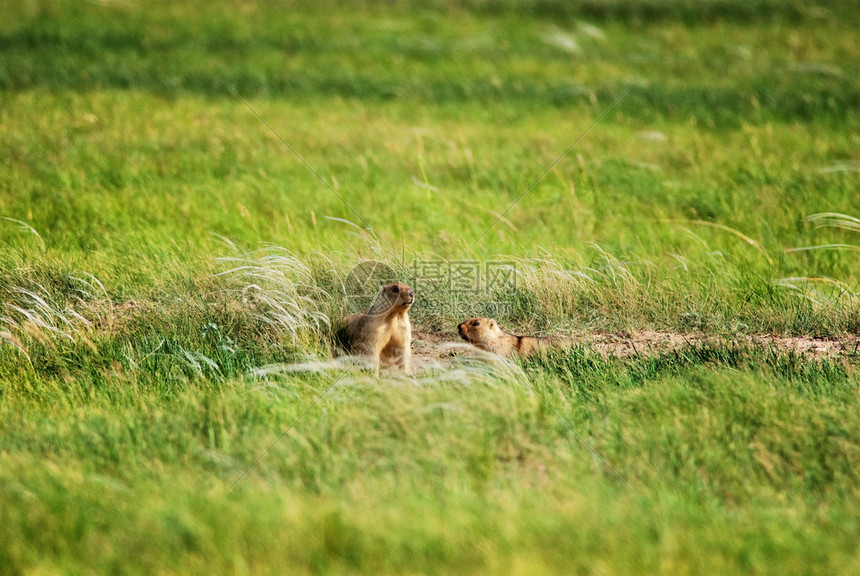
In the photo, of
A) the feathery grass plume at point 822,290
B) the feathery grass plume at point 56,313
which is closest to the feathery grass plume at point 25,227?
the feathery grass plume at point 56,313

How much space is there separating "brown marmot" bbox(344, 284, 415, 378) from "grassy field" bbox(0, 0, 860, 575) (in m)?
0.36

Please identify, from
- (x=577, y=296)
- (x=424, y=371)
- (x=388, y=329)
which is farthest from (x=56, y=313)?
(x=577, y=296)

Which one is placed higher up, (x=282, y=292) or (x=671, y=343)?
(x=282, y=292)

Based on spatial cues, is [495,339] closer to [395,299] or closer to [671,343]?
[395,299]

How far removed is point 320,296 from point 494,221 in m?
2.88

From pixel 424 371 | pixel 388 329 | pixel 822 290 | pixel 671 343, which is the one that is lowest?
pixel 822 290

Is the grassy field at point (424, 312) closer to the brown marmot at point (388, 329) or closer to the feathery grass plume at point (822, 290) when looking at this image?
the feathery grass plume at point (822, 290)

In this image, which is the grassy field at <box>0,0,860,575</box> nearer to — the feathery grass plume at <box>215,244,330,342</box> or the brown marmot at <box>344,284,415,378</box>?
the feathery grass plume at <box>215,244,330,342</box>

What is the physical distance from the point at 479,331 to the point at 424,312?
2.73 ft

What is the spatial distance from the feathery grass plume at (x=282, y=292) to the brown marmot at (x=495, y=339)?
1.10 m

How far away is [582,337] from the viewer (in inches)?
251

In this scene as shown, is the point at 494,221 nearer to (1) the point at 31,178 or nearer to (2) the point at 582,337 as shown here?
(2) the point at 582,337

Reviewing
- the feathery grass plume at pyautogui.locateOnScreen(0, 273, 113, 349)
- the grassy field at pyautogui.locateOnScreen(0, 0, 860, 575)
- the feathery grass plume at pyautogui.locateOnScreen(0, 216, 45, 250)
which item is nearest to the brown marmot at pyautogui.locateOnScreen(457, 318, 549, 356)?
the grassy field at pyautogui.locateOnScreen(0, 0, 860, 575)

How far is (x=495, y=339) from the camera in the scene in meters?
6.18
